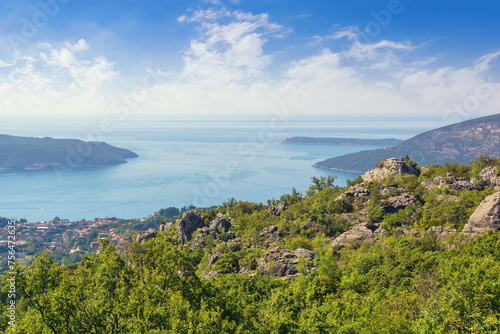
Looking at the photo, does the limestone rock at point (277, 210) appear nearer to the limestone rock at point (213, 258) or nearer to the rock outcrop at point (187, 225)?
the rock outcrop at point (187, 225)

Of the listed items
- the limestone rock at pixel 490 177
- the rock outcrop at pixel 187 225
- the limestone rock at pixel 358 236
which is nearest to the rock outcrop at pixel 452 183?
the limestone rock at pixel 490 177

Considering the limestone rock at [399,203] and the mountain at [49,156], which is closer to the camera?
the limestone rock at [399,203]

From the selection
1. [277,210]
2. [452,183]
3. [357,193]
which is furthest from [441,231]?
[277,210]

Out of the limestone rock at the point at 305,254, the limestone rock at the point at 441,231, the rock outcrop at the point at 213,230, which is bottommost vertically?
the rock outcrop at the point at 213,230

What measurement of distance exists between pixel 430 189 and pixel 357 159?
137 meters

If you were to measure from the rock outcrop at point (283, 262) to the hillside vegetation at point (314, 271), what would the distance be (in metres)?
0.13

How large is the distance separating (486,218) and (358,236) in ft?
36.9

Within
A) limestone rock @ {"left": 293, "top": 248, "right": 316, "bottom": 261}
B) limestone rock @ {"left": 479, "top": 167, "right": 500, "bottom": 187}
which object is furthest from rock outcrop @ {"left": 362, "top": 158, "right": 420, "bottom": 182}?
limestone rock @ {"left": 293, "top": 248, "right": 316, "bottom": 261}

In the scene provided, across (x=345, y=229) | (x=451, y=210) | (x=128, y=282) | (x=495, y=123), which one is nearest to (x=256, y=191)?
(x=345, y=229)

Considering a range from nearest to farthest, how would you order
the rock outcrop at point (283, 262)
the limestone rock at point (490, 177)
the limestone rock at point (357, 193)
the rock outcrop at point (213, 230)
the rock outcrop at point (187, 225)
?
the rock outcrop at point (283, 262)
the limestone rock at point (490, 177)
the limestone rock at point (357, 193)
the rock outcrop at point (213, 230)
the rock outcrop at point (187, 225)

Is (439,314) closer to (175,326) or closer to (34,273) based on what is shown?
(175,326)

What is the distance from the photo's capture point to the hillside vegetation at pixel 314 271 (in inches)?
404

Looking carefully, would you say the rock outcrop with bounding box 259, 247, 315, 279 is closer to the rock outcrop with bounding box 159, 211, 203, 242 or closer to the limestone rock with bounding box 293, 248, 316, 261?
the limestone rock with bounding box 293, 248, 316, 261

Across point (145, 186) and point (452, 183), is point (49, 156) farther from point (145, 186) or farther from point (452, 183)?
point (452, 183)
